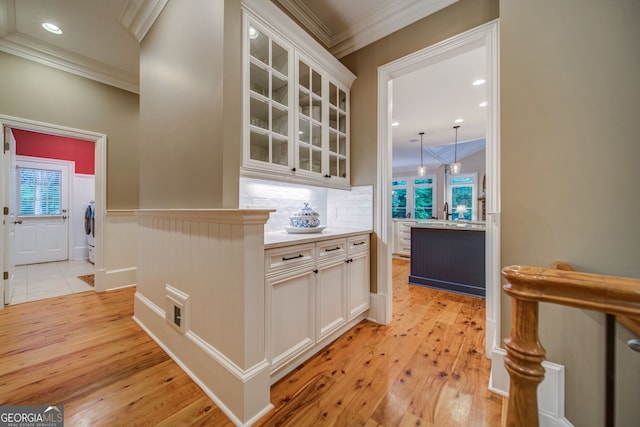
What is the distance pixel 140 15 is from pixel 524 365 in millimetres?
3421

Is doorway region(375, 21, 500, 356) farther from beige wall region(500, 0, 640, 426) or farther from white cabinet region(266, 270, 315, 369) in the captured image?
white cabinet region(266, 270, 315, 369)

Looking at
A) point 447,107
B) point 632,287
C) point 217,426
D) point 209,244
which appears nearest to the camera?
point 632,287

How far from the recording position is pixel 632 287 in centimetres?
46

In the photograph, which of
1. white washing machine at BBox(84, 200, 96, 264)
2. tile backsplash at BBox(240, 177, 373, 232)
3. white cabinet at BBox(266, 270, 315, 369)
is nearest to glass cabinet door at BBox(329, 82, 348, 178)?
tile backsplash at BBox(240, 177, 373, 232)

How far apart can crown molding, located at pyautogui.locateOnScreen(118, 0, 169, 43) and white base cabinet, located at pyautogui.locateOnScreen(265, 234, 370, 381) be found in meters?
2.32

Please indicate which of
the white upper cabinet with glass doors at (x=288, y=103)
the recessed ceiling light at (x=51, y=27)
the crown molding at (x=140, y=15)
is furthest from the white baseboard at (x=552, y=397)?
the recessed ceiling light at (x=51, y=27)

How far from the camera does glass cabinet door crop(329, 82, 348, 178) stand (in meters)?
2.33

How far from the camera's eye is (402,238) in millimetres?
5832

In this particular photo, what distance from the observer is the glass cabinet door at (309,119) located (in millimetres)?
2021

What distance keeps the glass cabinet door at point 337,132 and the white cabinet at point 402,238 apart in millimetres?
3820

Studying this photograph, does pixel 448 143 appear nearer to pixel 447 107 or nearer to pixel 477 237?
pixel 447 107

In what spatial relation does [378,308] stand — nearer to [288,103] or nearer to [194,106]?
[288,103]

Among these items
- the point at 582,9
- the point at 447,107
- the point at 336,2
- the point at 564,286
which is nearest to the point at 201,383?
the point at 564,286

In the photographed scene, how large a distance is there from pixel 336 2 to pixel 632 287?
2.67 m
